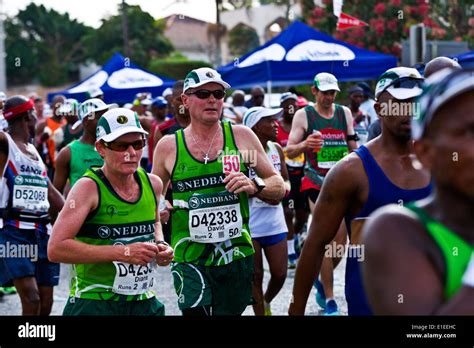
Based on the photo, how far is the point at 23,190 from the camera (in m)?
6.86

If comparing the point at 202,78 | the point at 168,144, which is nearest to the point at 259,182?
the point at 168,144

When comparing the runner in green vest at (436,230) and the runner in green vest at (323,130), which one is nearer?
the runner in green vest at (436,230)

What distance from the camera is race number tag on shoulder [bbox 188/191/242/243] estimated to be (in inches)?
215

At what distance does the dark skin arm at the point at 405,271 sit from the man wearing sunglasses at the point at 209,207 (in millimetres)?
3424

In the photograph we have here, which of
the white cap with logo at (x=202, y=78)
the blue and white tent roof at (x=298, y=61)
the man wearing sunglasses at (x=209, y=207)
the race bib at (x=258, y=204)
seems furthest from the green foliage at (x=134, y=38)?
the man wearing sunglasses at (x=209, y=207)

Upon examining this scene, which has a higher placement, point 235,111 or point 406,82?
point 406,82

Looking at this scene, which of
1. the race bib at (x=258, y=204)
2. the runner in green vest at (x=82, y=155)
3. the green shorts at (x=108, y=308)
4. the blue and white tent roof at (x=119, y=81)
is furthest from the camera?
the blue and white tent roof at (x=119, y=81)

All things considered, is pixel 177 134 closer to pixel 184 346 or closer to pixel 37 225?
pixel 184 346

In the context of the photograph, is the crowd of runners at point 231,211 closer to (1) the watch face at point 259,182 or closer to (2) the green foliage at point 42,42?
(1) the watch face at point 259,182

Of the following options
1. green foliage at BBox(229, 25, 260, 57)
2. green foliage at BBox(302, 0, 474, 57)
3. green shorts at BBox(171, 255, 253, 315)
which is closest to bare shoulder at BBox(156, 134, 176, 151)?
green shorts at BBox(171, 255, 253, 315)

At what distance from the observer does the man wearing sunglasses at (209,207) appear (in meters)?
5.45

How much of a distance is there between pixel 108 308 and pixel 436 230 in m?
3.11

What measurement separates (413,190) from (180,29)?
80.6m

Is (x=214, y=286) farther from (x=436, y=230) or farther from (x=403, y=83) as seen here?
(x=436, y=230)
